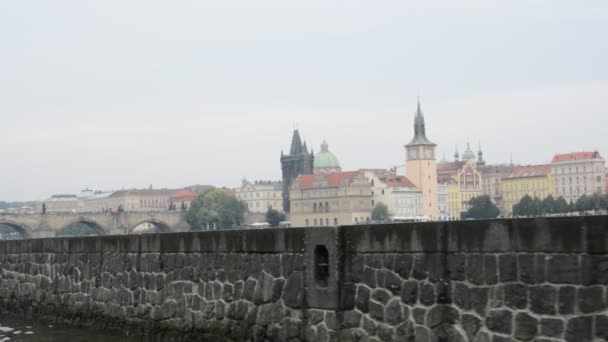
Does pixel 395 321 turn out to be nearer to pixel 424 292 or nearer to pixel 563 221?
pixel 424 292

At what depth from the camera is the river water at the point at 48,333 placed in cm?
1452

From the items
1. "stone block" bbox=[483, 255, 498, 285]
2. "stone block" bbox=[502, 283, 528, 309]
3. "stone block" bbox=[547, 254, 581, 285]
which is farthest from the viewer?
"stone block" bbox=[483, 255, 498, 285]

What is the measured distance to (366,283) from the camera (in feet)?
31.1

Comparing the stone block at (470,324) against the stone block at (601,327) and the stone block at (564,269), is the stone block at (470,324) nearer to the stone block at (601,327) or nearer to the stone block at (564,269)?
the stone block at (564,269)

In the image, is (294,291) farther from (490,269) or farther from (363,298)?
(490,269)

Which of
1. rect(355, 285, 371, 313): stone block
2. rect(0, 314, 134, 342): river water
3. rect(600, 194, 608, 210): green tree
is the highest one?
rect(600, 194, 608, 210): green tree

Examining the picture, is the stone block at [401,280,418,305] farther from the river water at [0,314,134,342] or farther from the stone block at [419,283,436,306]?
the river water at [0,314,134,342]

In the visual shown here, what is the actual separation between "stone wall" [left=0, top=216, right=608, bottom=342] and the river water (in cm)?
30

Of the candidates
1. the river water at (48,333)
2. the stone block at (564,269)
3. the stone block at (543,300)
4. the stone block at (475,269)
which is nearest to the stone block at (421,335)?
the stone block at (475,269)

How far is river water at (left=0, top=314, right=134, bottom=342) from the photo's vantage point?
1452cm

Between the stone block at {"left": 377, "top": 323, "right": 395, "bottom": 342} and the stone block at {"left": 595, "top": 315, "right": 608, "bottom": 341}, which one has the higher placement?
the stone block at {"left": 595, "top": 315, "right": 608, "bottom": 341}

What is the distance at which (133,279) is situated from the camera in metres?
14.5

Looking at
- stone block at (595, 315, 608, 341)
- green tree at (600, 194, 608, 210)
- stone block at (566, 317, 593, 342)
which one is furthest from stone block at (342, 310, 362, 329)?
green tree at (600, 194, 608, 210)

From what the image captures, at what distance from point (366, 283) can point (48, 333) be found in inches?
306
